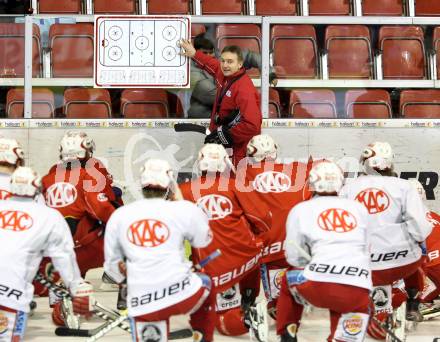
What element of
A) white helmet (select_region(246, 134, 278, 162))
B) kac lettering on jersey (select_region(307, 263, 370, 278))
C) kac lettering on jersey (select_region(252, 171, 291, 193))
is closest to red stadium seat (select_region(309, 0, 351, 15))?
white helmet (select_region(246, 134, 278, 162))

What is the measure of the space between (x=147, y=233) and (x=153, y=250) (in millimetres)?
96

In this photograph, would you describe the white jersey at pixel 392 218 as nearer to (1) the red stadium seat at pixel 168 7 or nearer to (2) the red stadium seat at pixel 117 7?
(1) the red stadium seat at pixel 168 7

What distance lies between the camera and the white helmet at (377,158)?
773cm

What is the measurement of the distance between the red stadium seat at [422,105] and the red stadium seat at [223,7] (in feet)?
5.72

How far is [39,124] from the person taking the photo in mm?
9844

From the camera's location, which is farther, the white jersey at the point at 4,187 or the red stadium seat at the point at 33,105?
→ the red stadium seat at the point at 33,105

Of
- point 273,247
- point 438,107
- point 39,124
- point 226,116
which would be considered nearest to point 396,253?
point 273,247

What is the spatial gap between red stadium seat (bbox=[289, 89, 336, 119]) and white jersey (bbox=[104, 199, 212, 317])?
3.84m

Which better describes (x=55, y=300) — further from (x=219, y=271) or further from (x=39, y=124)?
(x=39, y=124)

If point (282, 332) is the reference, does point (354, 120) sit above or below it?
above

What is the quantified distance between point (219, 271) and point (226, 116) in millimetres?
1880

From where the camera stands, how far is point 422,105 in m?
10.2

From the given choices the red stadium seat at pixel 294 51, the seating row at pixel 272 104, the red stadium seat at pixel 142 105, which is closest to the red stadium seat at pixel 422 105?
the seating row at pixel 272 104

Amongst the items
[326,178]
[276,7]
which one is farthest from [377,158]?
[276,7]
